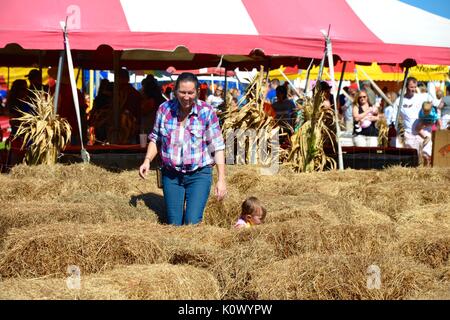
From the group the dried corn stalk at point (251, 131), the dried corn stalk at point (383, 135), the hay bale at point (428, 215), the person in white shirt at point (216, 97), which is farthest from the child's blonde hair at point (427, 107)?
the hay bale at point (428, 215)

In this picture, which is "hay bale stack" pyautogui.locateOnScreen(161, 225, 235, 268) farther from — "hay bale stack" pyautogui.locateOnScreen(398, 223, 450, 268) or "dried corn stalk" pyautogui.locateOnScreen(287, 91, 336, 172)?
"dried corn stalk" pyautogui.locateOnScreen(287, 91, 336, 172)

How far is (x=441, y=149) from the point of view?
518 inches

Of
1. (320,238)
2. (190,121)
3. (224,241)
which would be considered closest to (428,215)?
(320,238)

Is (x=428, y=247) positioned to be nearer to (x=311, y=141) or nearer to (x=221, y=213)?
(x=221, y=213)

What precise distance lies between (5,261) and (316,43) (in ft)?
26.3

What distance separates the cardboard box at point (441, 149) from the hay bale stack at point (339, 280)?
768 cm

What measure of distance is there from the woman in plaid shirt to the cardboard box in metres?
6.00

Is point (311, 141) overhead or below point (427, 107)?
below

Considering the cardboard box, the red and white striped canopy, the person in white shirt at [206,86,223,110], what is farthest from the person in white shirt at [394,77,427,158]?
the person in white shirt at [206,86,223,110]

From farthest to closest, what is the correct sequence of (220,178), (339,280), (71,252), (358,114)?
(358,114)
(220,178)
(71,252)
(339,280)

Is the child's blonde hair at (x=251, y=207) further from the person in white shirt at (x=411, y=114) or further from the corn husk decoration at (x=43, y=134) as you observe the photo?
the person in white shirt at (x=411, y=114)

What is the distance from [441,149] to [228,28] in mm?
3613

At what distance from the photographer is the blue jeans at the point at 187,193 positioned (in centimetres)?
798

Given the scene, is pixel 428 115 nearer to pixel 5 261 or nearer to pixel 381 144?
pixel 381 144
